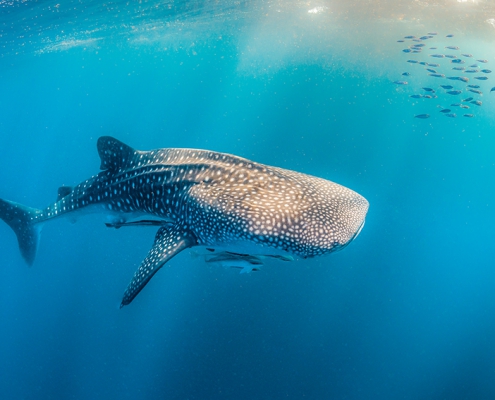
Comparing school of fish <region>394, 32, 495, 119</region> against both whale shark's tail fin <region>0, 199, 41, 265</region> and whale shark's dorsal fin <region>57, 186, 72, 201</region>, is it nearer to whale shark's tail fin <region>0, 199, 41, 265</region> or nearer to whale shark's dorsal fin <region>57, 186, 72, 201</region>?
whale shark's dorsal fin <region>57, 186, 72, 201</region>

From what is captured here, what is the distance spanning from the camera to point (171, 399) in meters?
12.4

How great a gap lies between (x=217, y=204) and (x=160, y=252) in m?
1.02

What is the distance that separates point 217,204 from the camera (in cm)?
452

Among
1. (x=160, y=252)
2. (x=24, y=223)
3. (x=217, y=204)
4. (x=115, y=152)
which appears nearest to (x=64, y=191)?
(x=24, y=223)

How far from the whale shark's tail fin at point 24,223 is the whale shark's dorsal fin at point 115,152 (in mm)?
2494

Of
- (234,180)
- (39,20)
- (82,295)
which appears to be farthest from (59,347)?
(39,20)

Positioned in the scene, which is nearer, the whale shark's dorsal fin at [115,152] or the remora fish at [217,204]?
the remora fish at [217,204]

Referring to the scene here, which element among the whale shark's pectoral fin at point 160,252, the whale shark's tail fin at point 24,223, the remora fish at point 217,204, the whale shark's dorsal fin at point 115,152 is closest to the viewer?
the remora fish at point 217,204

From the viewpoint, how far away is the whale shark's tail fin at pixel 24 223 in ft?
24.0

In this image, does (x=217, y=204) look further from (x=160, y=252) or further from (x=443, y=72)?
(x=443, y=72)

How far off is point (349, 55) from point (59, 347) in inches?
1811

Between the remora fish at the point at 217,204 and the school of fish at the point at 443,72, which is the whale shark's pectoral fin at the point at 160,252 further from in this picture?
the school of fish at the point at 443,72

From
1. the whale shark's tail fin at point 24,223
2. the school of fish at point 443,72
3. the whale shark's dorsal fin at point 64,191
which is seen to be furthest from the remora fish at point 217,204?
the school of fish at point 443,72

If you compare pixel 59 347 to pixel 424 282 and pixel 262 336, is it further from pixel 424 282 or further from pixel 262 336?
pixel 424 282
